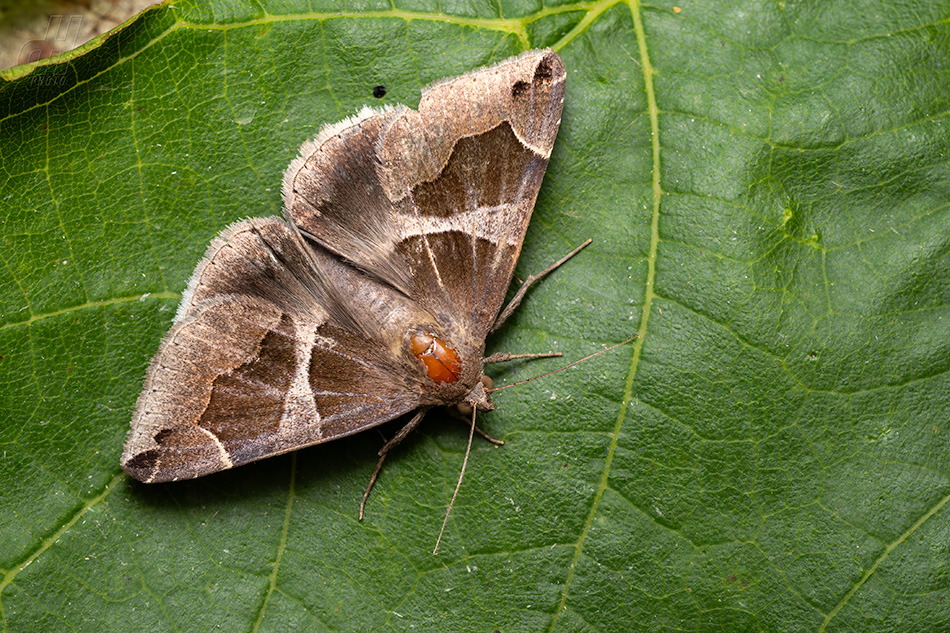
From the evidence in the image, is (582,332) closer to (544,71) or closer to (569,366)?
(569,366)

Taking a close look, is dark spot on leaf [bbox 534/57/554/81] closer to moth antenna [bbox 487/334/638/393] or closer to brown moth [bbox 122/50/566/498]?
brown moth [bbox 122/50/566/498]

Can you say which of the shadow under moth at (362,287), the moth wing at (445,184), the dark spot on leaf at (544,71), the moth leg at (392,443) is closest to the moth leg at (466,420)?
the shadow under moth at (362,287)

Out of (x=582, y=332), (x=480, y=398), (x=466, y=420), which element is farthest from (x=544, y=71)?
(x=466, y=420)

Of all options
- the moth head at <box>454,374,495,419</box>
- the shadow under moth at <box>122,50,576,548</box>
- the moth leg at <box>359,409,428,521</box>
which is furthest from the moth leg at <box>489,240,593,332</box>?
the moth leg at <box>359,409,428,521</box>

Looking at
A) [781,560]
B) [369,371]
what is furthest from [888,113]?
[369,371]

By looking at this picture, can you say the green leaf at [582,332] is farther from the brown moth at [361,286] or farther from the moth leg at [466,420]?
the brown moth at [361,286]

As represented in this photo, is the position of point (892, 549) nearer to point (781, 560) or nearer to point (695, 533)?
point (781, 560)

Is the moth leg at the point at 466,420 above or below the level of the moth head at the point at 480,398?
below
